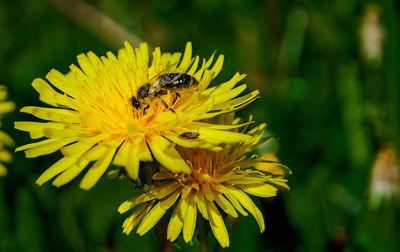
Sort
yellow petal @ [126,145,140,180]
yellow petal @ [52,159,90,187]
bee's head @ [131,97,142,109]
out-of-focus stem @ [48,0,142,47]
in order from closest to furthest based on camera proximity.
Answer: yellow petal @ [126,145,140,180], yellow petal @ [52,159,90,187], bee's head @ [131,97,142,109], out-of-focus stem @ [48,0,142,47]

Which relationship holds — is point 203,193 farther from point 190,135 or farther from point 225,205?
point 190,135

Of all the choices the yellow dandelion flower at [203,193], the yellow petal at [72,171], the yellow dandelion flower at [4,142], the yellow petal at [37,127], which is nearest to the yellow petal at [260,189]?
the yellow dandelion flower at [203,193]

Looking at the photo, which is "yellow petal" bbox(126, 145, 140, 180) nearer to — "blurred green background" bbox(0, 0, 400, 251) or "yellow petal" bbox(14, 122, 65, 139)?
"yellow petal" bbox(14, 122, 65, 139)

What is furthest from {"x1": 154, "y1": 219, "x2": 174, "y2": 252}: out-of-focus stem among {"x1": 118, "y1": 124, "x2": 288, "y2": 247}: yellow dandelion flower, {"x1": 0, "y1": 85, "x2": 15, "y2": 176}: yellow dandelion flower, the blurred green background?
{"x1": 0, "y1": 85, "x2": 15, "y2": 176}: yellow dandelion flower

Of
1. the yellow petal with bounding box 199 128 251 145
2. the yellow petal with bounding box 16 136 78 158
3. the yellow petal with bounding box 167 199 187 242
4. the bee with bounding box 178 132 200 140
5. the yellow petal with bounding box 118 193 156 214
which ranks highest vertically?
the yellow petal with bounding box 16 136 78 158

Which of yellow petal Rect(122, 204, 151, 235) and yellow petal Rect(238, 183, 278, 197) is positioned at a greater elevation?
yellow petal Rect(238, 183, 278, 197)

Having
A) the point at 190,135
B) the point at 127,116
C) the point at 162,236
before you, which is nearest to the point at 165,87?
the point at 127,116

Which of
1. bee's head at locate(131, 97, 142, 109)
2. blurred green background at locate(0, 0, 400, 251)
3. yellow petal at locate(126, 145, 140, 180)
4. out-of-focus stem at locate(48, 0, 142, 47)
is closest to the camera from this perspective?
yellow petal at locate(126, 145, 140, 180)

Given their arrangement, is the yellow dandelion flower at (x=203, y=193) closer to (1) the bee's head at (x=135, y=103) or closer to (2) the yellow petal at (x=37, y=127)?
(1) the bee's head at (x=135, y=103)

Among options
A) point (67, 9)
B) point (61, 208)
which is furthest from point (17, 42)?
point (61, 208)
